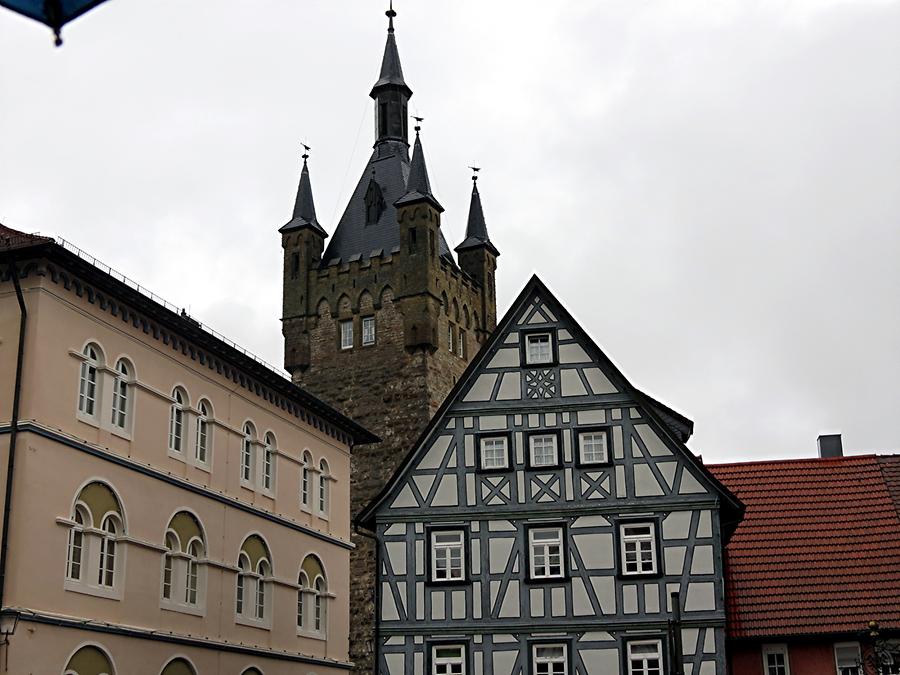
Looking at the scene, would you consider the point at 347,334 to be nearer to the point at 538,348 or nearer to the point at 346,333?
the point at 346,333

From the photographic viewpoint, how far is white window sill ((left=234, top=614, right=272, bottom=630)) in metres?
30.7

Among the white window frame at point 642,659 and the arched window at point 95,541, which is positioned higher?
the arched window at point 95,541

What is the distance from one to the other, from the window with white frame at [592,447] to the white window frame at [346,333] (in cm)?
2987

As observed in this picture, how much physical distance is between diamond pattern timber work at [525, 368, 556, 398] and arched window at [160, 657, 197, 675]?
31.2 ft

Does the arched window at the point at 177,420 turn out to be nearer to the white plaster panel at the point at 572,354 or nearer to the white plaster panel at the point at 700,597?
the white plaster panel at the point at 572,354

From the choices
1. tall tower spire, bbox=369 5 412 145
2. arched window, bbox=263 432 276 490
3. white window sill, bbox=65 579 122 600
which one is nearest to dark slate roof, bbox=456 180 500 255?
tall tower spire, bbox=369 5 412 145

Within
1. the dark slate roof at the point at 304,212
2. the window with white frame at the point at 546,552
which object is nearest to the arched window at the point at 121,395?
the window with white frame at the point at 546,552

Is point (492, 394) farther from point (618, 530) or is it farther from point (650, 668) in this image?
point (650, 668)

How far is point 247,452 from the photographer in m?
32.5

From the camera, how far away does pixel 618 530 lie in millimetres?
26875

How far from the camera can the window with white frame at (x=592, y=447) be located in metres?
27.5

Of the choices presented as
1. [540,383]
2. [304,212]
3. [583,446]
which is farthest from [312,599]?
[304,212]

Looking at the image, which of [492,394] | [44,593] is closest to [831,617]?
[492,394]

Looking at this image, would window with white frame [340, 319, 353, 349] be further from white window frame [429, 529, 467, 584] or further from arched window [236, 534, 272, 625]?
white window frame [429, 529, 467, 584]
